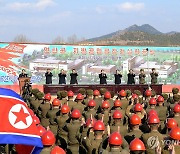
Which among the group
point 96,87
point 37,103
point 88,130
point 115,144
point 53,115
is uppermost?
point 115,144

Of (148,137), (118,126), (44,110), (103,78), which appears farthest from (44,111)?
(103,78)

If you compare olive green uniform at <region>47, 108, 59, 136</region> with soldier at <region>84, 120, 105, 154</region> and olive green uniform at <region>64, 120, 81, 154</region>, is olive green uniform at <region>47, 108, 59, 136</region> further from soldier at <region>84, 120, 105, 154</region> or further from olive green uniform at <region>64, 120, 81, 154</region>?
soldier at <region>84, 120, 105, 154</region>

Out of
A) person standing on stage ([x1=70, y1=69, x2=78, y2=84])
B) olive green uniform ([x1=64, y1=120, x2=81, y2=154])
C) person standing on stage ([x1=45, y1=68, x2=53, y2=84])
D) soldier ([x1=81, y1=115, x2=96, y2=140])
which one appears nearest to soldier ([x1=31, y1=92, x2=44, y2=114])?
olive green uniform ([x1=64, y1=120, x2=81, y2=154])

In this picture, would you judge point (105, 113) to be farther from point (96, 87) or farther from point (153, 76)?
point (153, 76)

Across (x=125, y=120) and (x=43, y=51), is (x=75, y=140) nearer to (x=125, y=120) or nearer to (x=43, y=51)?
(x=125, y=120)

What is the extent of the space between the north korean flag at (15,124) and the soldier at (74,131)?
3.73 m

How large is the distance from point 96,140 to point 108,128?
1.92 m

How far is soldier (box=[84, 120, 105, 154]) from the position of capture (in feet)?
26.5

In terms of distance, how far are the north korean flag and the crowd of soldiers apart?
1.38ft

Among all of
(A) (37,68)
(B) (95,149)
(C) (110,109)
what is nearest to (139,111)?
(C) (110,109)

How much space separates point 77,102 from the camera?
42.3 ft

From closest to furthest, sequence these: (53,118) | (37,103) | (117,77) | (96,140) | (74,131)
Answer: (96,140) < (74,131) < (53,118) < (37,103) < (117,77)

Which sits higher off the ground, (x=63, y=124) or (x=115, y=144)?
(x=115, y=144)

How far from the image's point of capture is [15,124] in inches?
222
